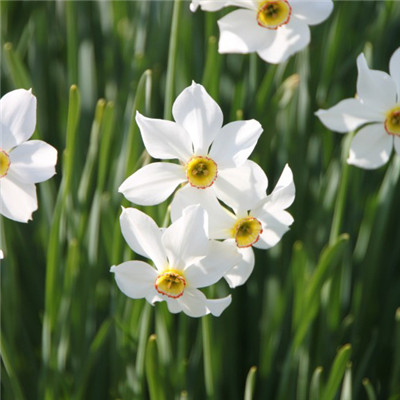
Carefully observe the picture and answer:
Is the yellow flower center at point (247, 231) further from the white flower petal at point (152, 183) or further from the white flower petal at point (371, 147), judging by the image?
the white flower petal at point (371, 147)

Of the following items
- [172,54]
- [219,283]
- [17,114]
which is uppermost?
[172,54]

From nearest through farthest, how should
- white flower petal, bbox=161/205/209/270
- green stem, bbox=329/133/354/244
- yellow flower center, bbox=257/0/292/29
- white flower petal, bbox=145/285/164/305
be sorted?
white flower petal, bbox=161/205/209/270
white flower petal, bbox=145/285/164/305
yellow flower center, bbox=257/0/292/29
green stem, bbox=329/133/354/244

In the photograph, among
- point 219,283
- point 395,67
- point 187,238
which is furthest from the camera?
point 219,283

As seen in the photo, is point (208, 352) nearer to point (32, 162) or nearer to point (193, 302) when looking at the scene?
point (193, 302)

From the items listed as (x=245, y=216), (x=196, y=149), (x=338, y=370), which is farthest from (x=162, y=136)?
(x=338, y=370)

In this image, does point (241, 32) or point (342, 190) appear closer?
point (241, 32)

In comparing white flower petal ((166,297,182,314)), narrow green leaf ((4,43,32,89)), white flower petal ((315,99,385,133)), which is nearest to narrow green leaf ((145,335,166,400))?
white flower petal ((166,297,182,314))

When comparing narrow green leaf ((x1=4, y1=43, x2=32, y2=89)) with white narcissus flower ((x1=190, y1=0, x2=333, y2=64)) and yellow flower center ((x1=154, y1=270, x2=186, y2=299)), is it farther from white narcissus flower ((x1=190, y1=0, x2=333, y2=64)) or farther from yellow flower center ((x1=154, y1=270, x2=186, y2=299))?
yellow flower center ((x1=154, y1=270, x2=186, y2=299))
